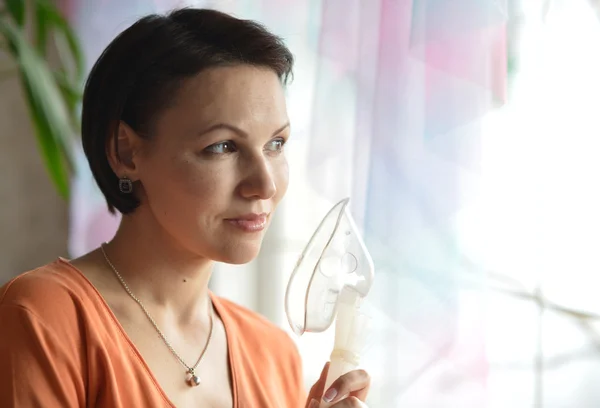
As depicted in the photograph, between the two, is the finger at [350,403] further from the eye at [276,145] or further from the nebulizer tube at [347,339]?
the eye at [276,145]

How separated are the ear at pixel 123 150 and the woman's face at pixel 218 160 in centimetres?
2

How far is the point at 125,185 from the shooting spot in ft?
3.56

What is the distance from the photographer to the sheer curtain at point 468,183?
1.12 metres

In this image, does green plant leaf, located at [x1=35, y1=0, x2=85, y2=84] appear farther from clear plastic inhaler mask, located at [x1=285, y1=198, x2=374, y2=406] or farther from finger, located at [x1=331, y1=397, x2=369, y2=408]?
finger, located at [x1=331, y1=397, x2=369, y2=408]

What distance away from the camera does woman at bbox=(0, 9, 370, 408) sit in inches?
37.7

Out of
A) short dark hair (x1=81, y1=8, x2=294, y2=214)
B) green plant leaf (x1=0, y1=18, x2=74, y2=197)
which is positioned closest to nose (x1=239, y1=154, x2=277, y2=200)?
short dark hair (x1=81, y1=8, x2=294, y2=214)

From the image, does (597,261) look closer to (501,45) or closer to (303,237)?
(501,45)

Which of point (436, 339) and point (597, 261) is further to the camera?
point (436, 339)

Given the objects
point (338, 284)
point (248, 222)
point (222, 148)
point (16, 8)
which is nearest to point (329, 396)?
point (338, 284)

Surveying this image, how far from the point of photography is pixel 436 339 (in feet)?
4.11

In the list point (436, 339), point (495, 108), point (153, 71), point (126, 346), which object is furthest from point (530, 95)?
point (126, 346)

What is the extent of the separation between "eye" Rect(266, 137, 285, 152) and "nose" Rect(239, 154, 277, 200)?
43 mm

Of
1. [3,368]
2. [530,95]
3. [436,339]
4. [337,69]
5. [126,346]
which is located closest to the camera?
[3,368]

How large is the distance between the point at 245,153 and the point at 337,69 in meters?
0.41
